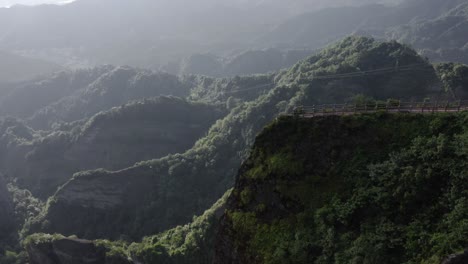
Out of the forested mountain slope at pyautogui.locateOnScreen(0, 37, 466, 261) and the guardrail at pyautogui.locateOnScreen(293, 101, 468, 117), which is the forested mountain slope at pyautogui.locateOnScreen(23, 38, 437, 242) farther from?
the guardrail at pyautogui.locateOnScreen(293, 101, 468, 117)

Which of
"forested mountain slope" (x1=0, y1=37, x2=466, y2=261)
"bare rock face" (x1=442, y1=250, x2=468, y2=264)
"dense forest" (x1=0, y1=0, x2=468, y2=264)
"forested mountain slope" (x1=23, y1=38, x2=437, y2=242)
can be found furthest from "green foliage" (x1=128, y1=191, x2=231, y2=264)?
"bare rock face" (x1=442, y1=250, x2=468, y2=264)

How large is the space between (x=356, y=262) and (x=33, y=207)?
157 metres

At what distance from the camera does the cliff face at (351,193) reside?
2947 centimetres

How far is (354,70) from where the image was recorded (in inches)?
5472

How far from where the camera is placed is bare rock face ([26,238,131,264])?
9094 centimetres

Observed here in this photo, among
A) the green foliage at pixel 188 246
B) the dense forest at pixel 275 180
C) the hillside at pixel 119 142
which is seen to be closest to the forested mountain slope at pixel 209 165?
the dense forest at pixel 275 180

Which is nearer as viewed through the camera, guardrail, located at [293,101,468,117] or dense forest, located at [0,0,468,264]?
dense forest, located at [0,0,468,264]

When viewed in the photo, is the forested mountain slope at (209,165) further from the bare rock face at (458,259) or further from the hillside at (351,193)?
the bare rock face at (458,259)

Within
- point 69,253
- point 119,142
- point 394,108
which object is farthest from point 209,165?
point 394,108

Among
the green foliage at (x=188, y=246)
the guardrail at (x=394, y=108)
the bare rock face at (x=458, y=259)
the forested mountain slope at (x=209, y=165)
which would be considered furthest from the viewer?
the forested mountain slope at (x=209, y=165)

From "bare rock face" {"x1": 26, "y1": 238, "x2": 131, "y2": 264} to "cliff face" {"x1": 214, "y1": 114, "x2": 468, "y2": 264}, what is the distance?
171 feet

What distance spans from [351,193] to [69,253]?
252 ft

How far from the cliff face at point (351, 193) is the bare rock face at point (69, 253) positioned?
52.0m

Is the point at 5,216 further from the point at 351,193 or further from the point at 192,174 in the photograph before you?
the point at 351,193
